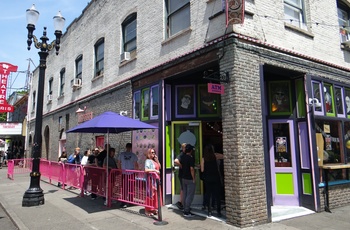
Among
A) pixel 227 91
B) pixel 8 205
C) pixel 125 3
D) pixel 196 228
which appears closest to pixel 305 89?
pixel 227 91

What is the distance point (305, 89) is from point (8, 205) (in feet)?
31.4

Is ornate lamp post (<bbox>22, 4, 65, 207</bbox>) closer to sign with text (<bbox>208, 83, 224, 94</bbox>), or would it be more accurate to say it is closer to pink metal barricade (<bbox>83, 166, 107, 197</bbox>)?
pink metal barricade (<bbox>83, 166, 107, 197</bbox>)

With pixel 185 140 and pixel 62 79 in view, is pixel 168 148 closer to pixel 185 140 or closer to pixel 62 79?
pixel 185 140

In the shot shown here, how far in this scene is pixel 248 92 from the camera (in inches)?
260

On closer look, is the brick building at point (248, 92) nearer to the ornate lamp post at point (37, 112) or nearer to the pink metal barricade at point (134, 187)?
the pink metal barricade at point (134, 187)

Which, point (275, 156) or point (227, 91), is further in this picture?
point (275, 156)

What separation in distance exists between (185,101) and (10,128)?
23.7 meters

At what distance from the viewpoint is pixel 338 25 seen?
9.77m

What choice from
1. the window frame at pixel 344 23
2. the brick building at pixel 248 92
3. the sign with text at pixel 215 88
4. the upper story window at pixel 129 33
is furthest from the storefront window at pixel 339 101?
the upper story window at pixel 129 33

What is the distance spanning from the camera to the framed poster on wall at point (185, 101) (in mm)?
8727

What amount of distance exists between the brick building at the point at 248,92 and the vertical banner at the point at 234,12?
0.17m

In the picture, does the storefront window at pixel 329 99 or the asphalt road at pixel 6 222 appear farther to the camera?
the storefront window at pixel 329 99

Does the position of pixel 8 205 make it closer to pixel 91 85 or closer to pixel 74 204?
pixel 74 204

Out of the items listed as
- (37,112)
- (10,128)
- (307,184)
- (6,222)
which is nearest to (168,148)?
(307,184)
